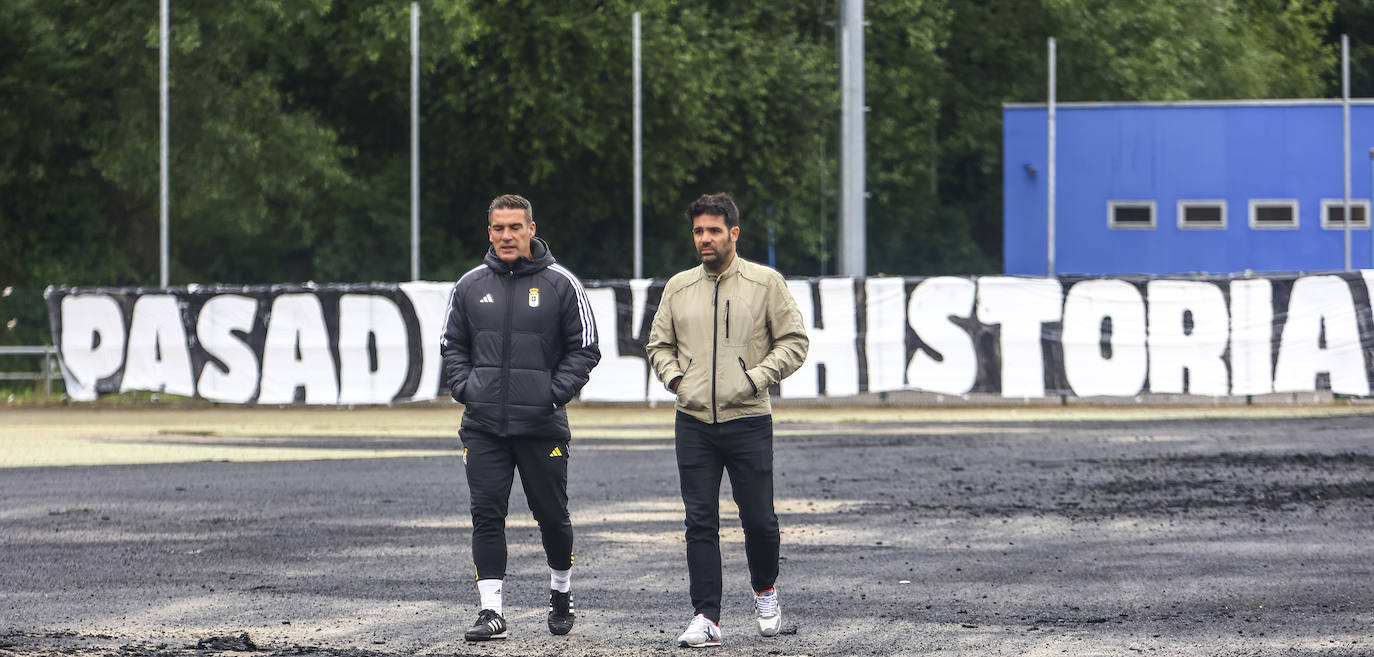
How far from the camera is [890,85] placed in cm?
5084

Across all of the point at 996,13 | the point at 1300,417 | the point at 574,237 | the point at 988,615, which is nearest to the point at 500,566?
the point at 988,615

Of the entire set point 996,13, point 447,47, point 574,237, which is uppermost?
point 996,13

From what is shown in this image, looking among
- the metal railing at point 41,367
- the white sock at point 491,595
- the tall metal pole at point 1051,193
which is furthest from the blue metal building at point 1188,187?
the white sock at point 491,595

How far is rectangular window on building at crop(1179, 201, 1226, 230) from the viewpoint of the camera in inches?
1414

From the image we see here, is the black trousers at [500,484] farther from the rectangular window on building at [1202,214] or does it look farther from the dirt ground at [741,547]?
the rectangular window on building at [1202,214]

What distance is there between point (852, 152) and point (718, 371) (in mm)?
18889

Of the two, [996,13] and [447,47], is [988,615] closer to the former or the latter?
[447,47]

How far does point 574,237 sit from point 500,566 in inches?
1325

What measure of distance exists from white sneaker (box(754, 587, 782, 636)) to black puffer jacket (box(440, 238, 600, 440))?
44.0 inches

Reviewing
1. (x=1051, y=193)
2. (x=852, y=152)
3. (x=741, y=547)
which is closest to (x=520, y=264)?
(x=741, y=547)

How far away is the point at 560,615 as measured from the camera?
25.2 ft

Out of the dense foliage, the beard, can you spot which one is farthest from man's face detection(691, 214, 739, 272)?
the dense foliage

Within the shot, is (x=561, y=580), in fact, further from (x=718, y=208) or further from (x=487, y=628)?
(x=718, y=208)

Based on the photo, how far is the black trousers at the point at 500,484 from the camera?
765cm
